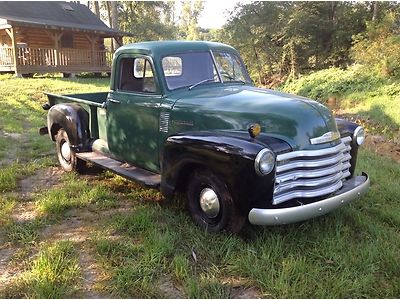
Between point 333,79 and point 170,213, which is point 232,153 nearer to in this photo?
point 170,213

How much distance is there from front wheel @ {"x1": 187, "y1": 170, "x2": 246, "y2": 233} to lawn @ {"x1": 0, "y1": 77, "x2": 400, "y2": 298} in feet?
0.36

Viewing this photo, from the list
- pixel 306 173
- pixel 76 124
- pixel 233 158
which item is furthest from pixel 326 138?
pixel 76 124

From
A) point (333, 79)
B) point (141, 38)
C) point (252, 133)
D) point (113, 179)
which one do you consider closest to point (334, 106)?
point (333, 79)

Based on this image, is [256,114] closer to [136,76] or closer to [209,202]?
[209,202]

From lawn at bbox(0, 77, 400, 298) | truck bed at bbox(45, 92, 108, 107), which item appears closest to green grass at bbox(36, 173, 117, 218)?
lawn at bbox(0, 77, 400, 298)

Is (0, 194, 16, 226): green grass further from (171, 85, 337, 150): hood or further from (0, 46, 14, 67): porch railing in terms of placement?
(0, 46, 14, 67): porch railing

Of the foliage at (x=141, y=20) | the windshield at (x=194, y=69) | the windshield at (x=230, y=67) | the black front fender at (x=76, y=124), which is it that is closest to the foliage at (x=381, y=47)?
the windshield at (x=230, y=67)

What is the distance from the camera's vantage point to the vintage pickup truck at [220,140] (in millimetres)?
3225

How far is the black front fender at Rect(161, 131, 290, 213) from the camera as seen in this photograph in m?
3.15

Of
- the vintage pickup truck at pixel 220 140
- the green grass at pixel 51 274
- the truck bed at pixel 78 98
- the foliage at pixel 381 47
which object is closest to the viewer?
the green grass at pixel 51 274

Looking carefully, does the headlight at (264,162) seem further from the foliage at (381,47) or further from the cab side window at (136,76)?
the foliage at (381,47)

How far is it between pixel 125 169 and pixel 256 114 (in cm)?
184

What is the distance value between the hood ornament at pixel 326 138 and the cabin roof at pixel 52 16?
2013 cm

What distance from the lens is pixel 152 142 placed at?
4.36m
